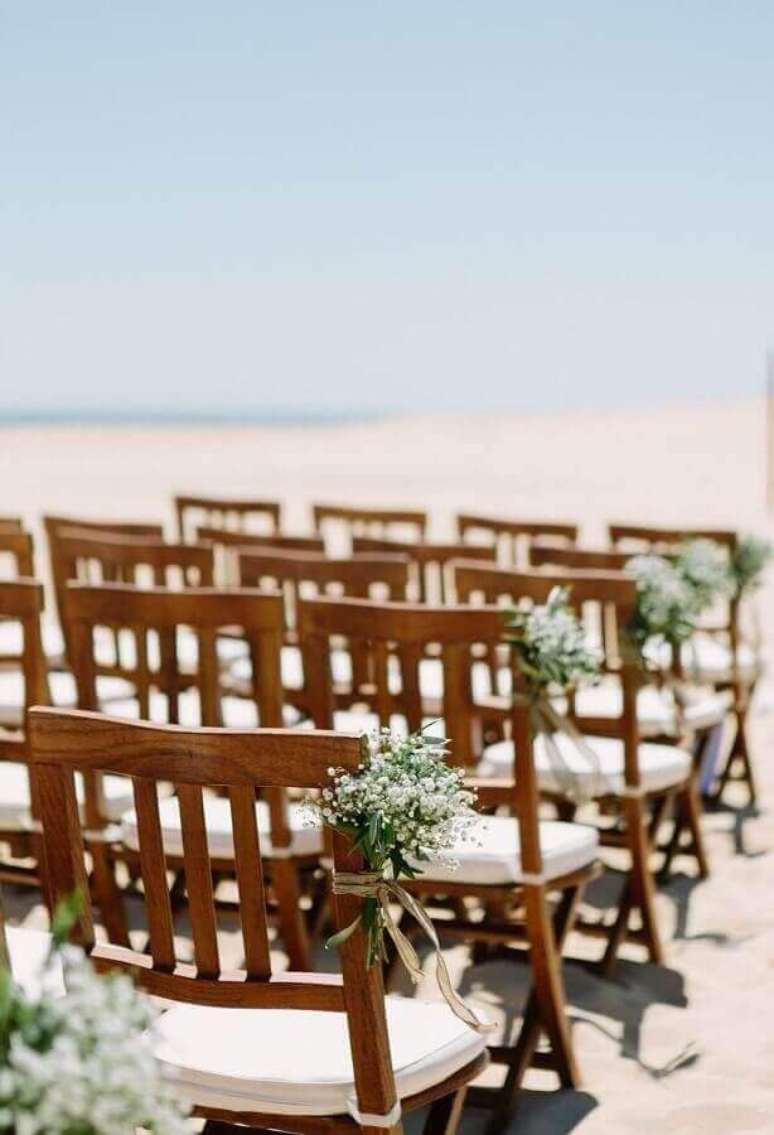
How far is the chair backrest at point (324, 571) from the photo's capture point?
4070 mm

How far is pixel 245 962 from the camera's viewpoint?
79.7 inches

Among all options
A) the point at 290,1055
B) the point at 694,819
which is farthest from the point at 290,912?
the point at 694,819

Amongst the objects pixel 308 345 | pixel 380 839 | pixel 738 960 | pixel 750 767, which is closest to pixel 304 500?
pixel 750 767

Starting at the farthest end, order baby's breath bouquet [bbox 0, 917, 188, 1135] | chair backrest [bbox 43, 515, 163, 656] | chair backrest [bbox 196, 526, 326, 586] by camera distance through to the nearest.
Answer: chair backrest [bbox 43, 515, 163, 656] < chair backrest [bbox 196, 526, 326, 586] < baby's breath bouquet [bbox 0, 917, 188, 1135]

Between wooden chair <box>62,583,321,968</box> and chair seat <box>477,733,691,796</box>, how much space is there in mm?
679

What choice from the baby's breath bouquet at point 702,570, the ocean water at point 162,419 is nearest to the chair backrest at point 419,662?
the baby's breath bouquet at point 702,570

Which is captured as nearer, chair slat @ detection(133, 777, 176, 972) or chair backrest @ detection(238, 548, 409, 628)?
chair slat @ detection(133, 777, 176, 972)

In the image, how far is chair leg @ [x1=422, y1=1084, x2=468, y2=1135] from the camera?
2.26m

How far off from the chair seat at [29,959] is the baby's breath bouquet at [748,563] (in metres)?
3.10

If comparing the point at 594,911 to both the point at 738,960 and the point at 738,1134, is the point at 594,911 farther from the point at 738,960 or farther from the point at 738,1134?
the point at 738,1134

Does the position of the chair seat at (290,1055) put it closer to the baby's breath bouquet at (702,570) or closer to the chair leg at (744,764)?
the baby's breath bouquet at (702,570)

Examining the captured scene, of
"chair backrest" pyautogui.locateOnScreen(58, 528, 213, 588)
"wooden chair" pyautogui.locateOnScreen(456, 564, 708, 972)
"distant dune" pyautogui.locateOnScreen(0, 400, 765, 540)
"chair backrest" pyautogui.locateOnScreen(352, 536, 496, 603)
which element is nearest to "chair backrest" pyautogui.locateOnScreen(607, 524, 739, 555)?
"chair backrest" pyautogui.locateOnScreen(352, 536, 496, 603)

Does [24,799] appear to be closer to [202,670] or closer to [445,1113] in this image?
[202,670]

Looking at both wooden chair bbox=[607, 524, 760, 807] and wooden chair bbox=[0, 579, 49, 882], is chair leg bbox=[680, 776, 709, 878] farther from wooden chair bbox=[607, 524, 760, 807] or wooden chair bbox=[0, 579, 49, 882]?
wooden chair bbox=[0, 579, 49, 882]
